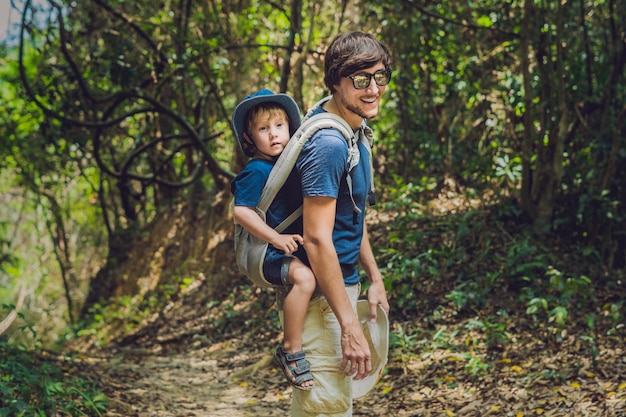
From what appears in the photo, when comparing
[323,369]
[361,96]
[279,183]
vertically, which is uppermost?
[361,96]

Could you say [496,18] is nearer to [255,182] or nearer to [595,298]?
[595,298]

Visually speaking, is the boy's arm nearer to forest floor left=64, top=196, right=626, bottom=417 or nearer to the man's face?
the man's face

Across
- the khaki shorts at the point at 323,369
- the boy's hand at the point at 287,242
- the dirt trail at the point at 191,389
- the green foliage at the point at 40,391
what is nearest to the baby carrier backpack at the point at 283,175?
the boy's hand at the point at 287,242

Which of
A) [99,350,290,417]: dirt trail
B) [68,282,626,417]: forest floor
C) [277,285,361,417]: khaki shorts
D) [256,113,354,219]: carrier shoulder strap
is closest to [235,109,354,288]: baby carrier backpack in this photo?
[256,113,354,219]: carrier shoulder strap

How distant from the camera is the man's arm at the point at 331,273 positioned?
255 centimetres

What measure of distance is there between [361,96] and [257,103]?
0.44 m

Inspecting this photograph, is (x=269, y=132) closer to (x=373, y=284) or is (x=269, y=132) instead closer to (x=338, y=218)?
(x=338, y=218)

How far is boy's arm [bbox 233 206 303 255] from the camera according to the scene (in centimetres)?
264

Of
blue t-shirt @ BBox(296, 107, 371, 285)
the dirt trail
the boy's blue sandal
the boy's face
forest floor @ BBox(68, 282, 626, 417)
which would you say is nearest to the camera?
blue t-shirt @ BBox(296, 107, 371, 285)

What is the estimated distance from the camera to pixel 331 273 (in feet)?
8.50

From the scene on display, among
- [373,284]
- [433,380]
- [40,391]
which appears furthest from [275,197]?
[433,380]

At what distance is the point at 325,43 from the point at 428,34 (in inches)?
53.7

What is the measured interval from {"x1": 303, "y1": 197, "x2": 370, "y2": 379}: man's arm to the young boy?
0.09 meters

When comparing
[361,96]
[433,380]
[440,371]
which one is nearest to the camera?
[361,96]
